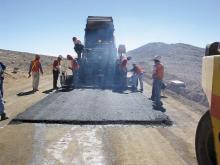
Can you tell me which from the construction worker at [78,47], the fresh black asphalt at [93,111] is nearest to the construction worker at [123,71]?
the construction worker at [78,47]

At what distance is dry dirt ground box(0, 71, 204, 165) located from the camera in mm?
6750

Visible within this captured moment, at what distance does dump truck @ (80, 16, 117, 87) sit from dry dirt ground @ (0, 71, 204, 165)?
9495 millimetres

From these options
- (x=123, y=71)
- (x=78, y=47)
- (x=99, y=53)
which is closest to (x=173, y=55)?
(x=99, y=53)

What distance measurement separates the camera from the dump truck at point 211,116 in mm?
3648

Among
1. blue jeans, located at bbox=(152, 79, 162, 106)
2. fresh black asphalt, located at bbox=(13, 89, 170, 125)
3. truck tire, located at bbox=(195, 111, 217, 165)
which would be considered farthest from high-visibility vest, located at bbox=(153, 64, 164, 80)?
truck tire, located at bbox=(195, 111, 217, 165)

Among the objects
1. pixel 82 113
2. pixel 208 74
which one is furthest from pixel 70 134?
pixel 208 74

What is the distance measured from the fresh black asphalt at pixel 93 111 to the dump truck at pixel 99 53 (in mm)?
4895

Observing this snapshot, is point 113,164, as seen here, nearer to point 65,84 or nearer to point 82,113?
point 82,113

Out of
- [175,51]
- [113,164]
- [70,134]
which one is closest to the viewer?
[113,164]

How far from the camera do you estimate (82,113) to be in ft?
36.1

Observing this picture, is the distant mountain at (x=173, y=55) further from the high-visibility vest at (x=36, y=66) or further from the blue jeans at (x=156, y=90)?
the blue jeans at (x=156, y=90)

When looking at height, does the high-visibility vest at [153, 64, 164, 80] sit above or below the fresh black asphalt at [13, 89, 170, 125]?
above

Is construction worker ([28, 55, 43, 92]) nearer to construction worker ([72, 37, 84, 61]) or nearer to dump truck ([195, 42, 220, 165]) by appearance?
construction worker ([72, 37, 84, 61])

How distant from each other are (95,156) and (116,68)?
12.9m
